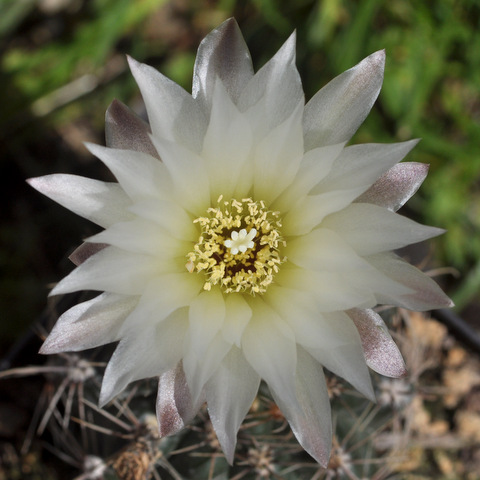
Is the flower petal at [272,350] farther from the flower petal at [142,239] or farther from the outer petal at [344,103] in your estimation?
the outer petal at [344,103]

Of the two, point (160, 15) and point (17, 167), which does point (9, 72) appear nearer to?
point (17, 167)

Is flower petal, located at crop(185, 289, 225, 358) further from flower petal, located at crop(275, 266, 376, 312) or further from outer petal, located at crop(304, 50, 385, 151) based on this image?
outer petal, located at crop(304, 50, 385, 151)

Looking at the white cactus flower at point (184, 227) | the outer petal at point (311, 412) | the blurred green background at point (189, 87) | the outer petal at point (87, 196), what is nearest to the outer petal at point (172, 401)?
the white cactus flower at point (184, 227)

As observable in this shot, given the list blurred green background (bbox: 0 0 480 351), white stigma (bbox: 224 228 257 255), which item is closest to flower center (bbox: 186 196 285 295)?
white stigma (bbox: 224 228 257 255)

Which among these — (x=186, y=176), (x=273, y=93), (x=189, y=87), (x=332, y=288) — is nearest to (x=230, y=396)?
(x=332, y=288)

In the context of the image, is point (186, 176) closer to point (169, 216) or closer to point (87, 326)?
point (169, 216)

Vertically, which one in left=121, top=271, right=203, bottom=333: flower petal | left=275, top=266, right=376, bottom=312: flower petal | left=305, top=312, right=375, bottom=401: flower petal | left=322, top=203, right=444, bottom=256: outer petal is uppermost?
left=121, top=271, right=203, bottom=333: flower petal
